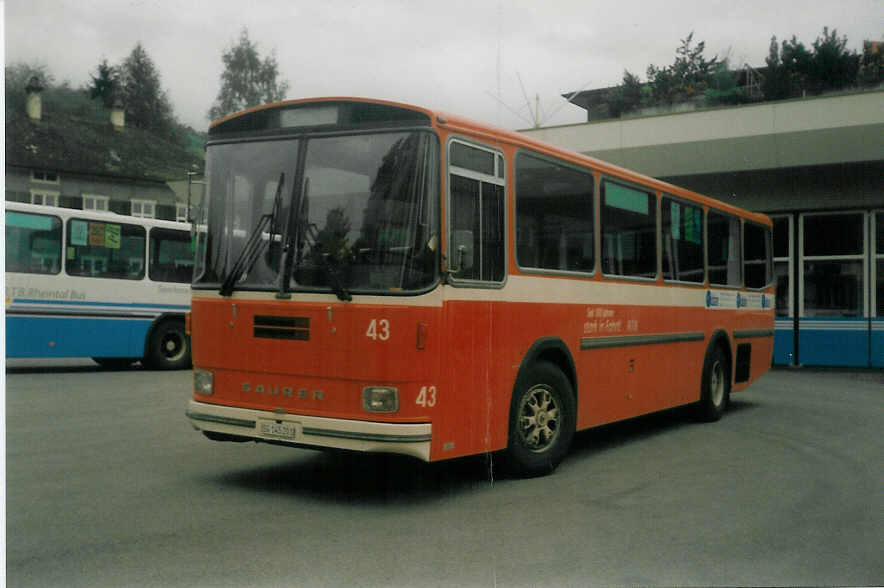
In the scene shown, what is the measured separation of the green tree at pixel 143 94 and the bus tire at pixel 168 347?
9.94 metres

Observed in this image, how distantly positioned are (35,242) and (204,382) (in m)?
10.2

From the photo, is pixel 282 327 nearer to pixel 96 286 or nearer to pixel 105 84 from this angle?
pixel 105 84

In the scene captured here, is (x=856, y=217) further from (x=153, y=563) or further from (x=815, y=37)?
(x=153, y=563)

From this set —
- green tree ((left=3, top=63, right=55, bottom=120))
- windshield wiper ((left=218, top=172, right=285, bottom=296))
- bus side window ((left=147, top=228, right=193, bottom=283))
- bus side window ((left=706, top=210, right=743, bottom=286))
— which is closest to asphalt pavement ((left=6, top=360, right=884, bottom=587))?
windshield wiper ((left=218, top=172, right=285, bottom=296))

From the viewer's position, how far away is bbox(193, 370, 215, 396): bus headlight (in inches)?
273

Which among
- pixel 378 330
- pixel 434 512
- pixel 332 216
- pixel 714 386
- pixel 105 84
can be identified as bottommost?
pixel 434 512

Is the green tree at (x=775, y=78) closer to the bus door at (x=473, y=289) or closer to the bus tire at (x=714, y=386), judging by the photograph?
the bus tire at (x=714, y=386)

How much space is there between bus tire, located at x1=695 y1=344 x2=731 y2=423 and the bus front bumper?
623 cm

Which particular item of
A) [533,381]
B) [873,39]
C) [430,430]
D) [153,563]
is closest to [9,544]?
[153,563]

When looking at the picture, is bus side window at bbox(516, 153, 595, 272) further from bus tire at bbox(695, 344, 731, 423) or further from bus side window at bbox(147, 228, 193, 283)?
bus side window at bbox(147, 228, 193, 283)

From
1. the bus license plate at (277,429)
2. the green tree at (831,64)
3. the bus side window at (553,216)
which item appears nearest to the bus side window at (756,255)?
the green tree at (831,64)

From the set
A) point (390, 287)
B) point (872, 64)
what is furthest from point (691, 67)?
point (390, 287)

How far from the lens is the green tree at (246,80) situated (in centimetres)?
691

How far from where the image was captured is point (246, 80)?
7137 millimetres
